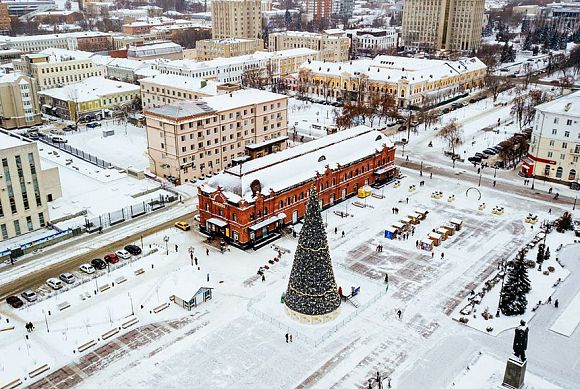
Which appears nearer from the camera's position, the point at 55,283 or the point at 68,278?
the point at 55,283

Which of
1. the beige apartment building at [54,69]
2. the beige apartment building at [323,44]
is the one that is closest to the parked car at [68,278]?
the beige apartment building at [54,69]

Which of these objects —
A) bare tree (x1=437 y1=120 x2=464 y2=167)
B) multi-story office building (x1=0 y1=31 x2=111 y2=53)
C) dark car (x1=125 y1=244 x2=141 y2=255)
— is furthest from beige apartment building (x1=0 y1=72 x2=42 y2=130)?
bare tree (x1=437 y1=120 x2=464 y2=167)

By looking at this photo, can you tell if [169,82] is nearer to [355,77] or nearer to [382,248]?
[355,77]

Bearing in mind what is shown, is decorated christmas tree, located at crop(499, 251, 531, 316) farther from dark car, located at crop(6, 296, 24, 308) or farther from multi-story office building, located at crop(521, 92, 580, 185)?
dark car, located at crop(6, 296, 24, 308)

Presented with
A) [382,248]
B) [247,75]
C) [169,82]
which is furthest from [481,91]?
[382,248]

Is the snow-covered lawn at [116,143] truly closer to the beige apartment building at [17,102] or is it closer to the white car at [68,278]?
the beige apartment building at [17,102]

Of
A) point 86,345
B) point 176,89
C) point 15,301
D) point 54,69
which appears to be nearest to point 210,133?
point 176,89

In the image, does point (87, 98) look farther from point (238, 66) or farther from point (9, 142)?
point (9, 142)
